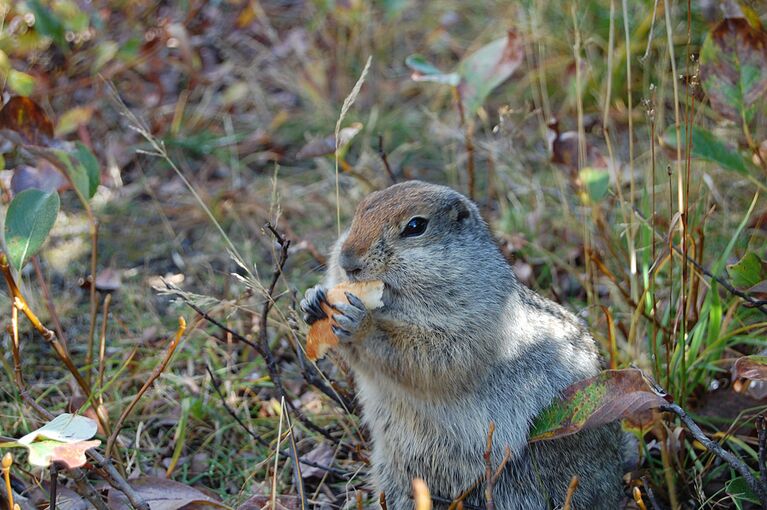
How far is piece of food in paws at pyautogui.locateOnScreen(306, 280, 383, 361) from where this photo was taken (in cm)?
242

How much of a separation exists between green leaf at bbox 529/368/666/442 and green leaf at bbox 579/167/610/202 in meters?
0.86

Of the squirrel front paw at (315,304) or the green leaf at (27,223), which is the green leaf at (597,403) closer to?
the squirrel front paw at (315,304)

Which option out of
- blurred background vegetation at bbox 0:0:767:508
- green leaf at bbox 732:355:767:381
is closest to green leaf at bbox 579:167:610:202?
blurred background vegetation at bbox 0:0:767:508

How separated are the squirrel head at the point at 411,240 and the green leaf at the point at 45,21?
219 centimetres

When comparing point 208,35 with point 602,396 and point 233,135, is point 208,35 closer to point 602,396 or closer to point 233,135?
point 233,135

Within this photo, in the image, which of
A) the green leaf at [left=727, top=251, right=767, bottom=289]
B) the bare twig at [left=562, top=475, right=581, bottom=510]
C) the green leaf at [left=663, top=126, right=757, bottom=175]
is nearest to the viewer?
the bare twig at [left=562, top=475, right=581, bottom=510]

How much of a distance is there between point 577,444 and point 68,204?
10.2 ft

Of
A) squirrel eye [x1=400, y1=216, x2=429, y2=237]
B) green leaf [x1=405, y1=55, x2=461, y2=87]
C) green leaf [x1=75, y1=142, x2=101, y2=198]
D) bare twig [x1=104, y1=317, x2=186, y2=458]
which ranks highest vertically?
green leaf [x1=75, y1=142, x2=101, y2=198]

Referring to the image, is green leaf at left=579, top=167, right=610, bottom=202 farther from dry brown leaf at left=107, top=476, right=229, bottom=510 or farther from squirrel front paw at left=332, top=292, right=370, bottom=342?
dry brown leaf at left=107, top=476, right=229, bottom=510

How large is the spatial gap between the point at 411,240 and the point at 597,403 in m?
0.72

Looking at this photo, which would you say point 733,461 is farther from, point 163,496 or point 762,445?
point 163,496

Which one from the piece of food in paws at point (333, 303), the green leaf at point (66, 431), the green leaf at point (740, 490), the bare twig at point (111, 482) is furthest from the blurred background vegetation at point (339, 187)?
the green leaf at point (66, 431)

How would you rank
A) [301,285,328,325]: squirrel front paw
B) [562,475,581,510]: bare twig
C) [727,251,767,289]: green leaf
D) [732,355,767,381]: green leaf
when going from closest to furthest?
[562,475,581,510]: bare twig
[732,355,767,381]: green leaf
[301,285,328,325]: squirrel front paw
[727,251,767,289]: green leaf

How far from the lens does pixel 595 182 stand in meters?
3.13
